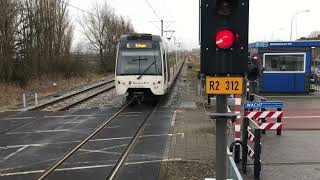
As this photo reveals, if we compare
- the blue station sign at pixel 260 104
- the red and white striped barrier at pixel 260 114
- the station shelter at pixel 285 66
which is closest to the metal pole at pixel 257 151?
the red and white striped barrier at pixel 260 114

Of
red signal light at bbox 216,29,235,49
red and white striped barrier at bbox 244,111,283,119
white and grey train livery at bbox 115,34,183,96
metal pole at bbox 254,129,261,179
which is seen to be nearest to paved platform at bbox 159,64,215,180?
metal pole at bbox 254,129,261,179

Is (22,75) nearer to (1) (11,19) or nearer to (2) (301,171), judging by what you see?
(1) (11,19)

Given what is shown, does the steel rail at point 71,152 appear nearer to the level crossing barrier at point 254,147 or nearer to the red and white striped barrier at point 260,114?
the level crossing barrier at point 254,147

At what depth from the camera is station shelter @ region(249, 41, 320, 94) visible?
24.3 metres

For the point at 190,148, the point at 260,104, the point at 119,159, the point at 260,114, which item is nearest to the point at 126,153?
the point at 119,159

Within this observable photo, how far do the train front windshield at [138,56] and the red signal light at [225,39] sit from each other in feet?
53.4

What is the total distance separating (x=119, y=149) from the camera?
446 inches

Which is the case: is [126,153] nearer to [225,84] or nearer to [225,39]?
[225,84]

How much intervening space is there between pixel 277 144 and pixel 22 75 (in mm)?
22841

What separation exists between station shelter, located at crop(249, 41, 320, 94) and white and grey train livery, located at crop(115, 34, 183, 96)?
6.67 meters

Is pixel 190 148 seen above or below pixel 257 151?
below

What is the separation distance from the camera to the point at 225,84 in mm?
4641

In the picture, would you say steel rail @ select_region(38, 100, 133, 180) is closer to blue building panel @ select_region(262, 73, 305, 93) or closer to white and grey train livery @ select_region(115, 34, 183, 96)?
white and grey train livery @ select_region(115, 34, 183, 96)

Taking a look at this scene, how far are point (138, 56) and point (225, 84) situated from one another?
53.6 ft
